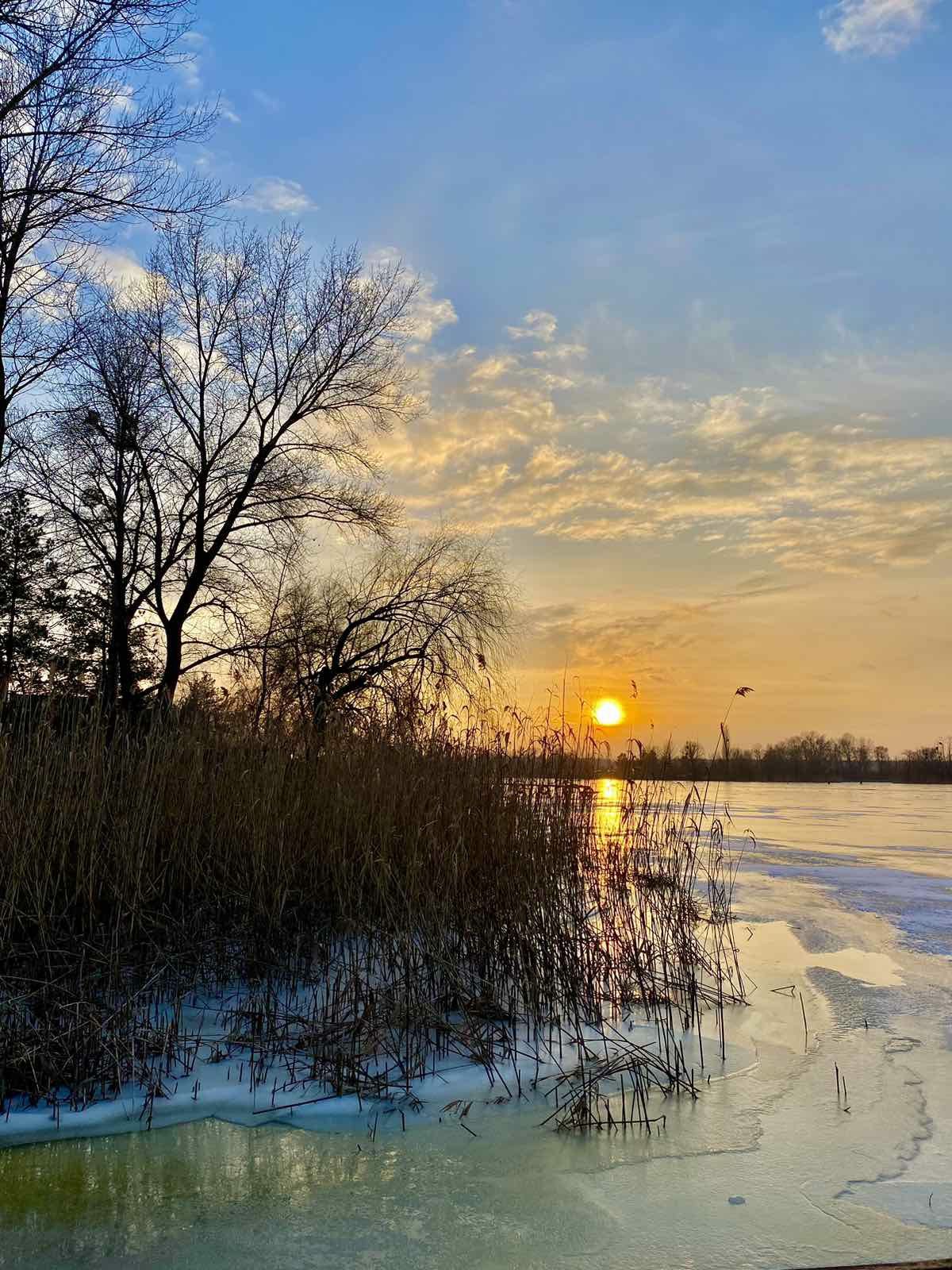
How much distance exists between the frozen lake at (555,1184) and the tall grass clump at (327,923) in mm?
396

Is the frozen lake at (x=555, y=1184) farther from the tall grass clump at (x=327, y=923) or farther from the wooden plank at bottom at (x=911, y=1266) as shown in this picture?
the tall grass clump at (x=327, y=923)

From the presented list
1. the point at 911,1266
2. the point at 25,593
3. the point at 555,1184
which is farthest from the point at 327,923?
the point at 25,593

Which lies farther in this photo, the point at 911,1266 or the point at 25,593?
the point at 25,593

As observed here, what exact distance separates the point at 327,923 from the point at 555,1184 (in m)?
2.94

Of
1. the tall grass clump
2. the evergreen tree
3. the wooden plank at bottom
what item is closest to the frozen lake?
the wooden plank at bottom

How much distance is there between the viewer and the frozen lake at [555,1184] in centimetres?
308

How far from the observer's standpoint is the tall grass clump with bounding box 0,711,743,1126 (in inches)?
185

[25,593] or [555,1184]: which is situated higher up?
[25,593]

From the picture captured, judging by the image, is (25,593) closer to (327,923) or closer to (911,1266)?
(327,923)

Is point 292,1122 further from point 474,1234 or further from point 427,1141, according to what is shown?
point 474,1234

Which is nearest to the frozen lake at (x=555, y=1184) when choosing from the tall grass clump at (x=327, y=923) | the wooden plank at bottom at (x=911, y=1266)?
the wooden plank at bottom at (x=911, y=1266)

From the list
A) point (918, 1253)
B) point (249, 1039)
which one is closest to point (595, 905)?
point (249, 1039)

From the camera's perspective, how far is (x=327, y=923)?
6180 millimetres

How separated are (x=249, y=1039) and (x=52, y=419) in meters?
16.8
